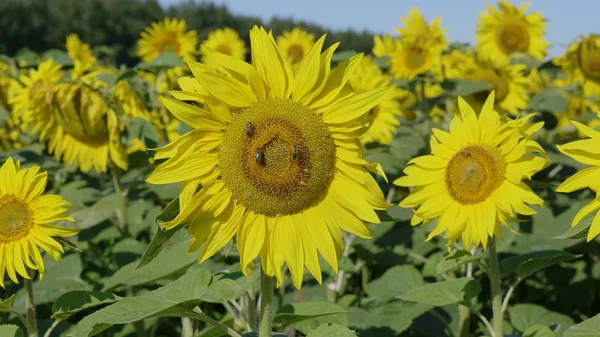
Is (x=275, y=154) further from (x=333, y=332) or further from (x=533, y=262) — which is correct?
(x=533, y=262)

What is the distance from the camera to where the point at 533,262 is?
2.11m

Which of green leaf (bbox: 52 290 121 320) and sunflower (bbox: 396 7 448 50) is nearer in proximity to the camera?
green leaf (bbox: 52 290 121 320)

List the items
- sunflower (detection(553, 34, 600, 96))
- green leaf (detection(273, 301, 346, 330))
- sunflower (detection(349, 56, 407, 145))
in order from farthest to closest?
sunflower (detection(553, 34, 600, 96)) < sunflower (detection(349, 56, 407, 145)) < green leaf (detection(273, 301, 346, 330))

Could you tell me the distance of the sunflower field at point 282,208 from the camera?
5.51ft

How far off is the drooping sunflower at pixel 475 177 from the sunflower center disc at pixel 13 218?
1.15 m

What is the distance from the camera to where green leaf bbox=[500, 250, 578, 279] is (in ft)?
6.86

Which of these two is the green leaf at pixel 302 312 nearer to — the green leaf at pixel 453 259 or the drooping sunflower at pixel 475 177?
the green leaf at pixel 453 259

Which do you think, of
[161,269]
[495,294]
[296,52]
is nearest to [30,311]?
[161,269]

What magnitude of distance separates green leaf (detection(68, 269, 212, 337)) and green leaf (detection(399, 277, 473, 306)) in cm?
64

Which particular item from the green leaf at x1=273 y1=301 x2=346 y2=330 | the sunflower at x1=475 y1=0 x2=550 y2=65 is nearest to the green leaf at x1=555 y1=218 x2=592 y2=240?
the green leaf at x1=273 y1=301 x2=346 y2=330

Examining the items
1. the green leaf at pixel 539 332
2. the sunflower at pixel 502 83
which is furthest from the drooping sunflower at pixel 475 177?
the sunflower at pixel 502 83

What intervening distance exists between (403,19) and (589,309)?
2670mm

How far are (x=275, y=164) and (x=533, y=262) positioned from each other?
0.89 m

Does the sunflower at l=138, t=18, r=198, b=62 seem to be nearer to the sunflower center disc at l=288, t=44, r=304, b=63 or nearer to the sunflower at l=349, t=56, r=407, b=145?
the sunflower center disc at l=288, t=44, r=304, b=63
